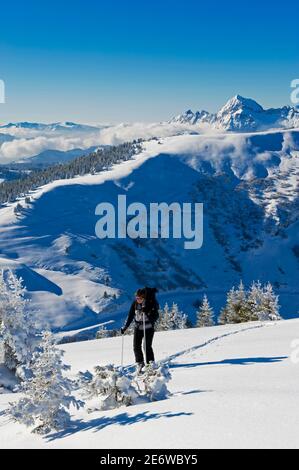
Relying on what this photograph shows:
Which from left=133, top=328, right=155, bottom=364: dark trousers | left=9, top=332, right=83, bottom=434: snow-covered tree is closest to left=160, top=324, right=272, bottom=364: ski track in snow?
left=133, top=328, right=155, bottom=364: dark trousers

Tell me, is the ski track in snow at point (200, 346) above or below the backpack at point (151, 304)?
below

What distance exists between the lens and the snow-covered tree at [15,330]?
16.5 m

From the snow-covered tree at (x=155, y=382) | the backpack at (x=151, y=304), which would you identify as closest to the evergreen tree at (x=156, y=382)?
the snow-covered tree at (x=155, y=382)

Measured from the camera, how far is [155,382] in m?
8.66

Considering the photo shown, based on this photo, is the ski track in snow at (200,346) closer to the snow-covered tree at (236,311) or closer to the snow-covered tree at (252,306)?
the snow-covered tree at (252,306)

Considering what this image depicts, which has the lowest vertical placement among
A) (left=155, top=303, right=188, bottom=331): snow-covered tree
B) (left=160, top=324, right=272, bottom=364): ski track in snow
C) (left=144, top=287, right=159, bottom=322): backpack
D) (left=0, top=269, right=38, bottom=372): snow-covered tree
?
(left=155, top=303, right=188, bottom=331): snow-covered tree

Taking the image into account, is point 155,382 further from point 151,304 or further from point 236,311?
point 236,311

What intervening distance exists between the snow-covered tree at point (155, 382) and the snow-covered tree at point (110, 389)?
273mm

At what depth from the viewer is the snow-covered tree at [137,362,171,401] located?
8.66m

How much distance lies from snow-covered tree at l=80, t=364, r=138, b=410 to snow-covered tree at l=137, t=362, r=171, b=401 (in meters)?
0.27

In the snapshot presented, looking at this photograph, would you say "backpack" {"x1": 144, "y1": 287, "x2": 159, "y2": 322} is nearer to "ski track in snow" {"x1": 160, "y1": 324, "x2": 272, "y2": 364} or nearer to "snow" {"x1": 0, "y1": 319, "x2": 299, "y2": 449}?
"snow" {"x1": 0, "y1": 319, "x2": 299, "y2": 449}

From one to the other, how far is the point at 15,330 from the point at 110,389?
30.4ft

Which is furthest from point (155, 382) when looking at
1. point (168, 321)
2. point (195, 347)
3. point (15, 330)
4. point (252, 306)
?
point (168, 321)
